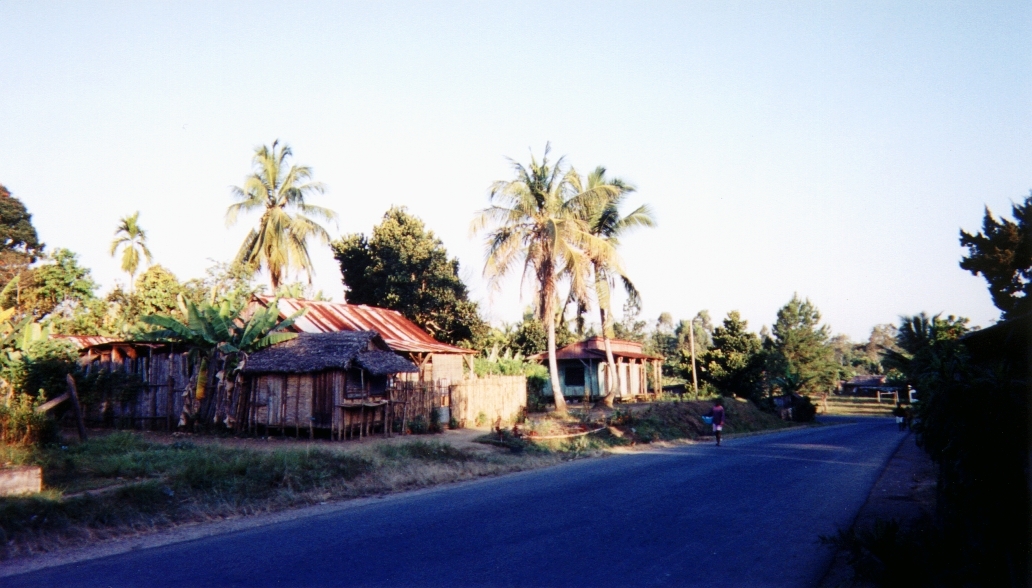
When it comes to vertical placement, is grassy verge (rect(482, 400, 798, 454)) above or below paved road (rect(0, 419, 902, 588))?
above

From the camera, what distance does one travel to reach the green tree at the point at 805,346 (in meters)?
55.6

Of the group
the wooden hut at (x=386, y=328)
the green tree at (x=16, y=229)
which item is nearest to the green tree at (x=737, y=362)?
the wooden hut at (x=386, y=328)

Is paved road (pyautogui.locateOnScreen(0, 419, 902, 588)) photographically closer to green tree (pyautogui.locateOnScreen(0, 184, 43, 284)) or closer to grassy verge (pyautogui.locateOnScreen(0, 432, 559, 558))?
grassy verge (pyautogui.locateOnScreen(0, 432, 559, 558))

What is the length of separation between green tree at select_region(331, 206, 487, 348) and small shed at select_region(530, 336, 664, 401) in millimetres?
6030

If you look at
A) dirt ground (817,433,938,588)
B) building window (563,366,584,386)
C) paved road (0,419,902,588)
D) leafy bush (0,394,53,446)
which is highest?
building window (563,366,584,386)

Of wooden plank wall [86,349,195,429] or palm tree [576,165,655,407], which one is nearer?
wooden plank wall [86,349,195,429]

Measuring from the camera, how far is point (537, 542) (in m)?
8.03

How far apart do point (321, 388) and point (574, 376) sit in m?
24.3

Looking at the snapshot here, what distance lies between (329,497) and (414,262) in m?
25.8

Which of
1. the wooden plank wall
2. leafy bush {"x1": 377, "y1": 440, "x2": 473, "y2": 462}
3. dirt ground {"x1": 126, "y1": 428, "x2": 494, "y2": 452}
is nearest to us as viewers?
leafy bush {"x1": 377, "y1": 440, "x2": 473, "y2": 462}

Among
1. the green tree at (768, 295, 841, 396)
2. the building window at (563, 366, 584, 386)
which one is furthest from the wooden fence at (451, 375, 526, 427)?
the green tree at (768, 295, 841, 396)

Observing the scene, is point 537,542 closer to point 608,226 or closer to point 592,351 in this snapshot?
point 608,226

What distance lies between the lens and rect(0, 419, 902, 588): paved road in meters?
6.67

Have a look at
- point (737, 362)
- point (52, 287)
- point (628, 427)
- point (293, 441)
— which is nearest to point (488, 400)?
A: point (628, 427)
